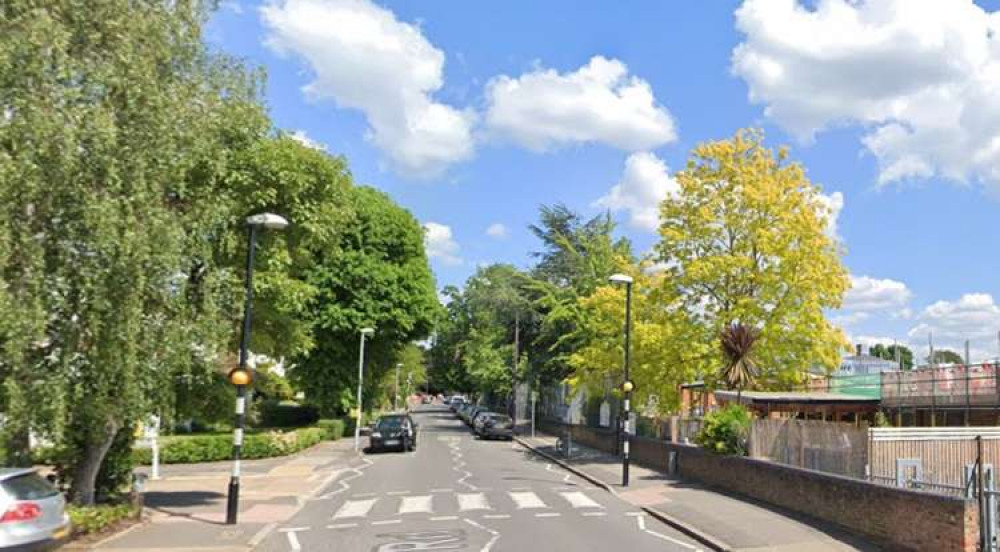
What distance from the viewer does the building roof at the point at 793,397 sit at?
2939 cm

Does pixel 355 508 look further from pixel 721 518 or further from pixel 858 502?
pixel 858 502

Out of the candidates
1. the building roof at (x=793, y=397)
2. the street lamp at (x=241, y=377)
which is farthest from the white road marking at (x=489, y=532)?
the building roof at (x=793, y=397)

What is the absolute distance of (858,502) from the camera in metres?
15.3

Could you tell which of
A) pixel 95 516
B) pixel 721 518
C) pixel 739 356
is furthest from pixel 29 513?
pixel 739 356

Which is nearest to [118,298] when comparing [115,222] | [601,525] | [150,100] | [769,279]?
[115,222]

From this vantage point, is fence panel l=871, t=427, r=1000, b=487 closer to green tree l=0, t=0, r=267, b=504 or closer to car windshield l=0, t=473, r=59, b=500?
green tree l=0, t=0, r=267, b=504

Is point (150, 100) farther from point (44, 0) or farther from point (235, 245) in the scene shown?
point (235, 245)

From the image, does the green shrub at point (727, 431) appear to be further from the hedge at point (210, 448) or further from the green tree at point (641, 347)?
the hedge at point (210, 448)

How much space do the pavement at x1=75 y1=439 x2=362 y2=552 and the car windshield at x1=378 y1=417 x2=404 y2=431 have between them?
3.96m

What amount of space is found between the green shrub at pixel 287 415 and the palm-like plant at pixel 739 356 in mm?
29278

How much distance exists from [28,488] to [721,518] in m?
12.3

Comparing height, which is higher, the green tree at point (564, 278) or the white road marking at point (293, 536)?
the green tree at point (564, 278)

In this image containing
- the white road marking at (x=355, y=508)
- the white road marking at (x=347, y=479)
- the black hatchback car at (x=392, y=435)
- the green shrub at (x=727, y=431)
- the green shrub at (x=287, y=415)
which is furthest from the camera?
the green shrub at (x=287, y=415)

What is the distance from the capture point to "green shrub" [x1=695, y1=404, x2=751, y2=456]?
22734 mm
